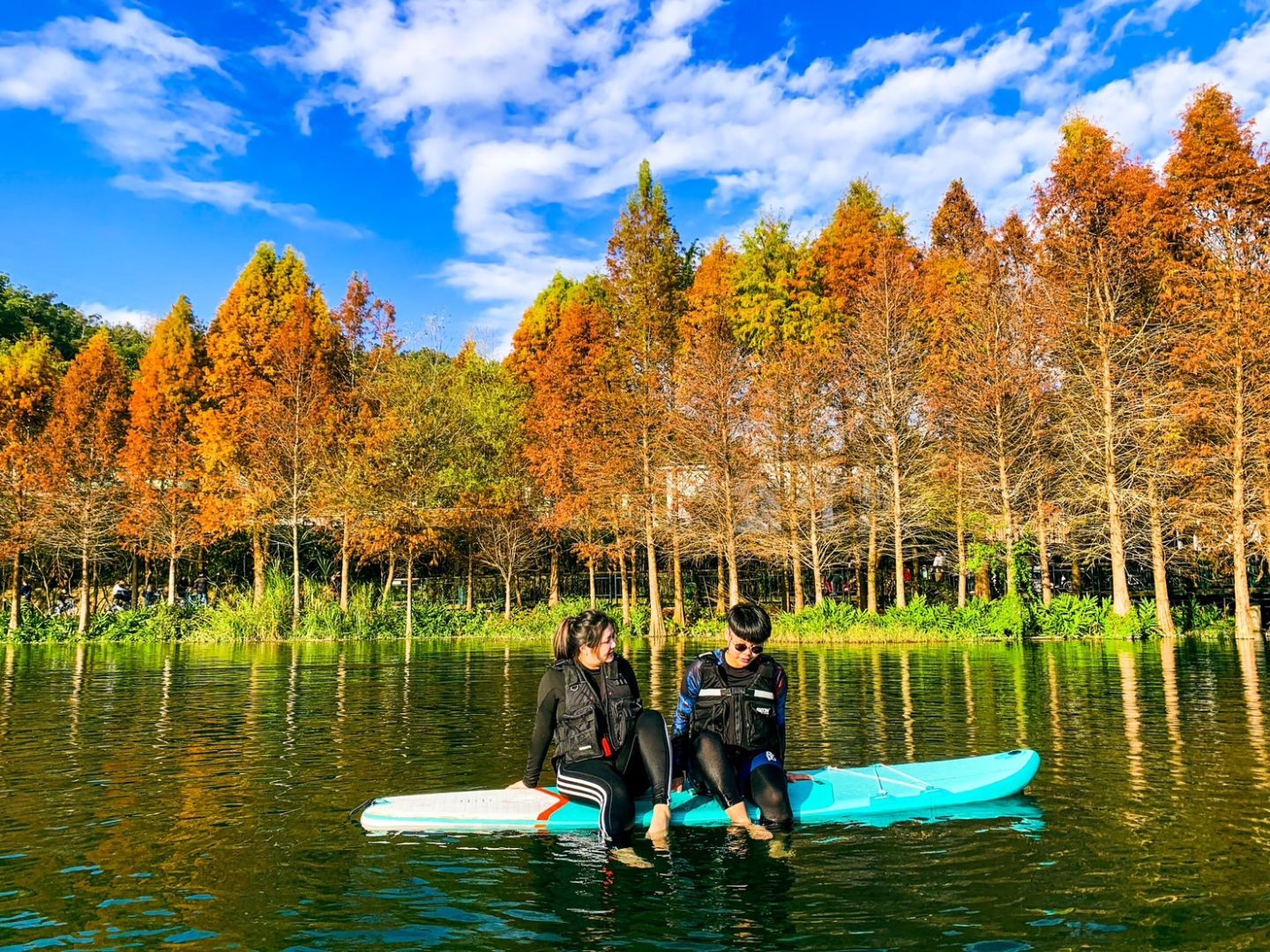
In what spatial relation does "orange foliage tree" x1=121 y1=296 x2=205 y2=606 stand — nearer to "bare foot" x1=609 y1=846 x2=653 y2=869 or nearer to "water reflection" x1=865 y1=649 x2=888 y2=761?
"water reflection" x1=865 y1=649 x2=888 y2=761

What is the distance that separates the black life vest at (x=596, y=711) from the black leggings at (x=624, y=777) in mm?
74

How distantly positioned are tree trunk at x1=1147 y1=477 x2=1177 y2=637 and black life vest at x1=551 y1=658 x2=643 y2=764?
78.3 feet

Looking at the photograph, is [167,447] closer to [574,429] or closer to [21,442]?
[21,442]

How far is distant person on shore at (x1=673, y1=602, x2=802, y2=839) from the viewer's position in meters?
7.37

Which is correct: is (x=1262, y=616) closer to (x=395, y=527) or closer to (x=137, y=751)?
(x=395, y=527)

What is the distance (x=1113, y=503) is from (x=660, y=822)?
957 inches

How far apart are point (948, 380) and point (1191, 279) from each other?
6901 millimetres

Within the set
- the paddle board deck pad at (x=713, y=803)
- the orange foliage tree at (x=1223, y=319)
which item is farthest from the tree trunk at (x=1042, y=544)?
the paddle board deck pad at (x=713, y=803)

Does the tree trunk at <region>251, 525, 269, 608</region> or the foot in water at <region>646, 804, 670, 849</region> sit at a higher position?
the tree trunk at <region>251, 525, 269, 608</region>

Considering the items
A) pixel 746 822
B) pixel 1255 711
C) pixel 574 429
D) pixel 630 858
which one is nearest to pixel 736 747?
pixel 746 822

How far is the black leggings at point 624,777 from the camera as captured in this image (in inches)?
278

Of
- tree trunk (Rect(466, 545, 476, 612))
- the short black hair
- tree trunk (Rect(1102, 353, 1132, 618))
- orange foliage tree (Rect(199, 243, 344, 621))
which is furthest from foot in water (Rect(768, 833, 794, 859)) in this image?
tree trunk (Rect(466, 545, 476, 612))

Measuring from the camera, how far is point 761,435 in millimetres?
30766

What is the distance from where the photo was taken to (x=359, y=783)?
30.5 feet
